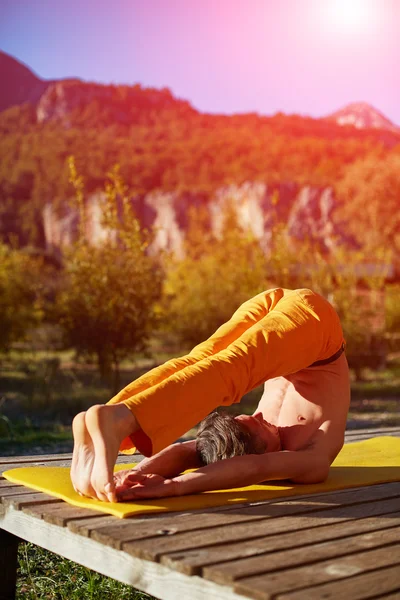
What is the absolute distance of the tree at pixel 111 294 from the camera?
762 centimetres

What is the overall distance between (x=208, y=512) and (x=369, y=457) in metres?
1.23

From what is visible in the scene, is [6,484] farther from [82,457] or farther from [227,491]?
[227,491]

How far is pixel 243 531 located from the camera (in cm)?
191

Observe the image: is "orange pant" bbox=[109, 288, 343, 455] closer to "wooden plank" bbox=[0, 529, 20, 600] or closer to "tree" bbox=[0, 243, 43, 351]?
"wooden plank" bbox=[0, 529, 20, 600]

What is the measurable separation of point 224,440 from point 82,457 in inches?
19.1

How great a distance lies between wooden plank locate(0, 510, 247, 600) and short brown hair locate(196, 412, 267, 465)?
1.98 ft

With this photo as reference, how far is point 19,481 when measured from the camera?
2438 millimetres

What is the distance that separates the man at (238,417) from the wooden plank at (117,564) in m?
0.17

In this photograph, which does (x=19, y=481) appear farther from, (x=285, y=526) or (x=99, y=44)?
(x=99, y=44)

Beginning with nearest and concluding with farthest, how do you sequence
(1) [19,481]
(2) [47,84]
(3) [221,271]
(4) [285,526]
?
(4) [285,526] < (1) [19,481] < (3) [221,271] < (2) [47,84]

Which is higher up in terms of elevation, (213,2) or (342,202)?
(213,2)

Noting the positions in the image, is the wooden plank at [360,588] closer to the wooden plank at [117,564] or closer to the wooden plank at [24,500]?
the wooden plank at [117,564]

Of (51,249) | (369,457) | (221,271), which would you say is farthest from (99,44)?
(369,457)

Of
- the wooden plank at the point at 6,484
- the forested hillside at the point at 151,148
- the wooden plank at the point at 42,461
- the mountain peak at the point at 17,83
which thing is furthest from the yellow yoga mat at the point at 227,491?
the mountain peak at the point at 17,83
